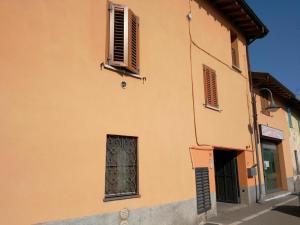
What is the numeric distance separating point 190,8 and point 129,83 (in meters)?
4.64

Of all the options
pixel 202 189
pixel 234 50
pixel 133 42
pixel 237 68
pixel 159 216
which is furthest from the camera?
pixel 234 50

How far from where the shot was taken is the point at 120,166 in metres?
6.29

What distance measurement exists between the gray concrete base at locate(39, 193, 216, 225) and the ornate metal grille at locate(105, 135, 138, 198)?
0.46 metres

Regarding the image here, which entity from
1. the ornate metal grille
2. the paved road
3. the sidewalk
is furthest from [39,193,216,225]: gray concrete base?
the paved road

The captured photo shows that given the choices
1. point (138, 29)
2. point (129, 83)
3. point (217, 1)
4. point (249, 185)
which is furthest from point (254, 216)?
point (217, 1)

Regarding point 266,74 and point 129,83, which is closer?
point 129,83

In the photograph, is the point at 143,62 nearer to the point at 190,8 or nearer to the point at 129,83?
the point at 129,83

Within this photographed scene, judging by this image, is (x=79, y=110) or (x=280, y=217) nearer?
(x=79, y=110)

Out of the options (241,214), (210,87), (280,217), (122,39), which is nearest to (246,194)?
(241,214)

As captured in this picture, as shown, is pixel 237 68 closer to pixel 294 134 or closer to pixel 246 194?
pixel 246 194

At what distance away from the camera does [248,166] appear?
11.7 meters

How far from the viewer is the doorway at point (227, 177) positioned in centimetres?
1163

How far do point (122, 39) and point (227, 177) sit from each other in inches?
310

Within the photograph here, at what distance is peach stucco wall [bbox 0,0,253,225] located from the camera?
469 cm
